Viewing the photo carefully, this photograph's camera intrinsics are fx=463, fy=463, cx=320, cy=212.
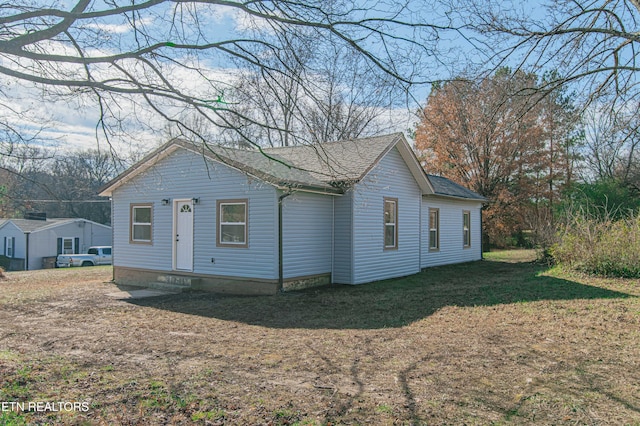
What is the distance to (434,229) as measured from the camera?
722 inches

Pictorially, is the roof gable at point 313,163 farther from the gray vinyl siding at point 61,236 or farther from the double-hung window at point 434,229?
the gray vinyl siding at point 61,236

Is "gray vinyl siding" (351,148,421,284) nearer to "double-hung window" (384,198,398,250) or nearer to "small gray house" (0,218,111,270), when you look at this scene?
"double-hung window" (384,198,398,250)

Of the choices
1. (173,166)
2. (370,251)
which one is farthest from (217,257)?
(370,251)

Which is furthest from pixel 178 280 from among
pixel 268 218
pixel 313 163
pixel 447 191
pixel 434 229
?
pixel 447 191

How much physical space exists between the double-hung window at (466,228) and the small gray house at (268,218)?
16.6 feet

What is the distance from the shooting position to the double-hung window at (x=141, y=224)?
1431cm

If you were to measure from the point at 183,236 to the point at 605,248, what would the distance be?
12011 mm

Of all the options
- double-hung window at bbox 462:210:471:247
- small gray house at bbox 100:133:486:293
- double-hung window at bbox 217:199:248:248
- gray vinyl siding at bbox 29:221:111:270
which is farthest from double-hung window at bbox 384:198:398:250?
gray vinyl siding at bbox 29:221:111:270

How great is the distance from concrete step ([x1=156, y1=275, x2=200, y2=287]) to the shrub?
11.2m

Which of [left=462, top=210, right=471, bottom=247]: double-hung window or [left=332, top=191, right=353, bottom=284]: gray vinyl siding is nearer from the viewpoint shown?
[left=332, top=191, right=353, bottom=284]: gray vinyl siding

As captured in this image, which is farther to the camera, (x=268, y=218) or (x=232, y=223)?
(x=232, y=223)

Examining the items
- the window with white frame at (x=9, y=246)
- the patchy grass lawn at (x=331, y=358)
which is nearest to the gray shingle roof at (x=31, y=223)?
the window with white frame at (x=9, y=246)

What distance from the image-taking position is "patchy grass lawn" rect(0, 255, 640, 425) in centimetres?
424

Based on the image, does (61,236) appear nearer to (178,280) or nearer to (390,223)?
(178,280)
